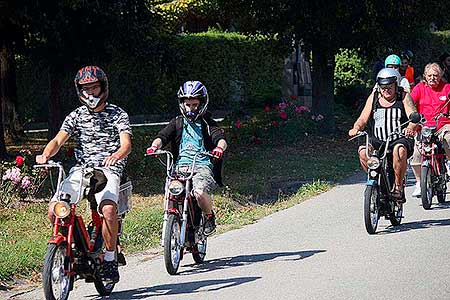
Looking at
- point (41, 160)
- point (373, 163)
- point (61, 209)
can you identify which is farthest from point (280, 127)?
point (61, 209)

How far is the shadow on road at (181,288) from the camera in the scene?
8117 mm

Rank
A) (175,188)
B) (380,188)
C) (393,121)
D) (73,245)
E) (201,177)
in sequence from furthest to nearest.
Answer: (393,121) → (380,188) → (201,177) → (175,188) → (73,245)

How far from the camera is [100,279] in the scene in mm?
7734

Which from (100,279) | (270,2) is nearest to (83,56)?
(270,2)

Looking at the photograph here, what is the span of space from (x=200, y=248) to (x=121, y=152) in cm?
200

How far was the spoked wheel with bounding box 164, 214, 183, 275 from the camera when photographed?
28.1ft

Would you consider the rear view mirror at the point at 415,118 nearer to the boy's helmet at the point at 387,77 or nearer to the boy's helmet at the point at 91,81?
the boy's helmet at the point at 387,77

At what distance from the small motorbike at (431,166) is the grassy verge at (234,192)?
1.99 meters

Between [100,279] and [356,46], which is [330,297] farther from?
[356,46]

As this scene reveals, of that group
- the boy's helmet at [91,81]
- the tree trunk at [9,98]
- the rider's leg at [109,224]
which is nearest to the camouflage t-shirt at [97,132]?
the boy's helmet at [91,81]

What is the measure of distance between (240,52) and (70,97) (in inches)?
280

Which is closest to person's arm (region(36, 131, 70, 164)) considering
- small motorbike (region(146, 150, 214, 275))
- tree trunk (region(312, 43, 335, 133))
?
small motorbike (region(146, 150, 214, 275))

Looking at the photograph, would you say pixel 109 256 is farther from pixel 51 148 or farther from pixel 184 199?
pixel 184 199

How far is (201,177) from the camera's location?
8.99m
